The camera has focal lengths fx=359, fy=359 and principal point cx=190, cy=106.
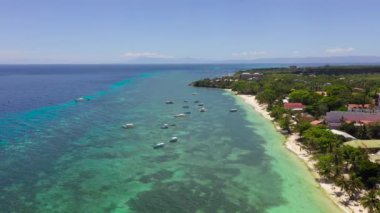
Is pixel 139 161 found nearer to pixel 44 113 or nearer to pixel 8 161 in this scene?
pixel 8 161

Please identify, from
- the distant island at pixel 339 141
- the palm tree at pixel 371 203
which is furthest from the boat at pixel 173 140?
the palm tree at pixel 371 203

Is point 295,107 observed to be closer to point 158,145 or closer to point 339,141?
point 339,141

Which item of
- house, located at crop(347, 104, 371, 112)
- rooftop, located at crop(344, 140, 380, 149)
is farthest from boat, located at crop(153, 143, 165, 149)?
house, located at crop(347, 104, 371, 112)

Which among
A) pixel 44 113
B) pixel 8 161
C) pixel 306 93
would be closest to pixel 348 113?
pixel 306 93

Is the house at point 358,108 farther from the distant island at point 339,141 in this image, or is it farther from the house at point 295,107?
the house at point 295,107

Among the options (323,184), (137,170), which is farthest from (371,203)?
(137,170)
